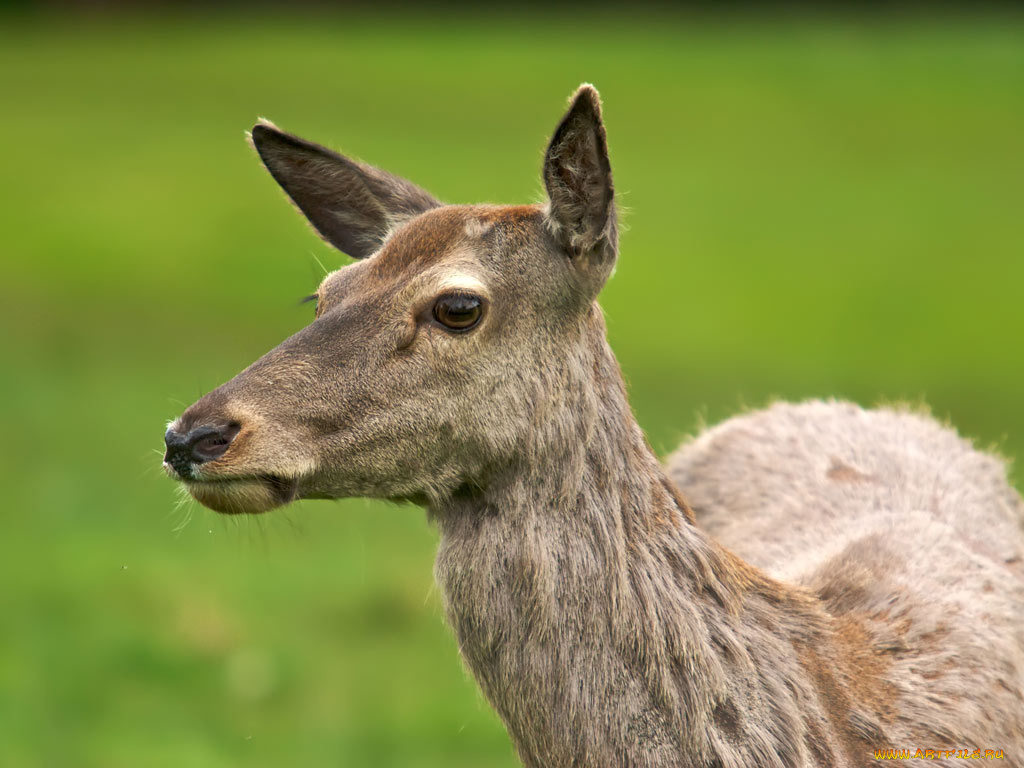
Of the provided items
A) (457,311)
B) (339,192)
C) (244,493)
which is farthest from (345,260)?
(244,493)

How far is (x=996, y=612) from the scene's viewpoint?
4.96m

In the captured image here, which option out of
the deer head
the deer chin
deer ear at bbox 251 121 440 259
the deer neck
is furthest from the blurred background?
the deer neck

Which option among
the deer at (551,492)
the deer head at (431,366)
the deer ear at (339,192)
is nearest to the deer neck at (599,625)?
the deer at (551,492)

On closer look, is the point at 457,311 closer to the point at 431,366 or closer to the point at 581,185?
the point at 431,366

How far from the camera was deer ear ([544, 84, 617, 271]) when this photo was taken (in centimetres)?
411

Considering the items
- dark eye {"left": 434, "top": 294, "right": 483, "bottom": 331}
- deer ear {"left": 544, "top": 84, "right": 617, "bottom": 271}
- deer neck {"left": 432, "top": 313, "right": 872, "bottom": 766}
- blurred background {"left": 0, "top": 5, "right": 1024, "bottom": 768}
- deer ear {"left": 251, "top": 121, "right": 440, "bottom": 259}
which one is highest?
blurred background {"left": 0, "top": 5, "right": 1024, "bottom": 768}

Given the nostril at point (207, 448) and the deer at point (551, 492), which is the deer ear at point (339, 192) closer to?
the deer at point (551, 492)

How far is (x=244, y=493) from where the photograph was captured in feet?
13.3

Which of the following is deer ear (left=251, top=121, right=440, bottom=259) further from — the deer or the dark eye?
the dark eye

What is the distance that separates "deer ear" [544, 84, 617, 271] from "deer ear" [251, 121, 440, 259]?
78cm

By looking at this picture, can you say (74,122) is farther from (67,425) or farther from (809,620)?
(809,620)

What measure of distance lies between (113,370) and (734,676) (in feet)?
41.7

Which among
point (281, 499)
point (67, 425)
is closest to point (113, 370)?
point (67, 425)

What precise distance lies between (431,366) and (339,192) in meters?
1.06
